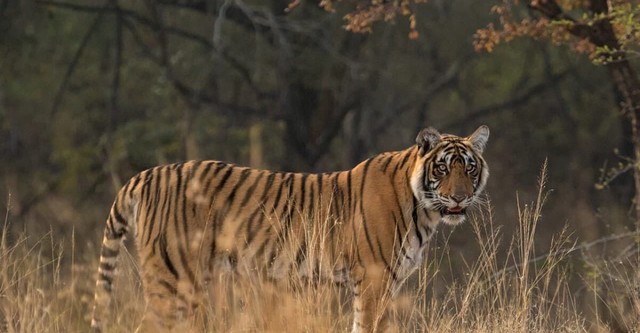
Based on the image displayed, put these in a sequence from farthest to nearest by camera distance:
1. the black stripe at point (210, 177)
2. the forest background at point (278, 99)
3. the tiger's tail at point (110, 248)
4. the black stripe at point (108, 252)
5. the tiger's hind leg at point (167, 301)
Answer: the forest background at point (278, 99) → the black stripe at point (210, 177) → the black stripe at point (108, 252) → the tiger's hind leg at point (167, 301) → the tiger's tail at point (110, 248)

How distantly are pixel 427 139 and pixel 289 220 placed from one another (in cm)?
94

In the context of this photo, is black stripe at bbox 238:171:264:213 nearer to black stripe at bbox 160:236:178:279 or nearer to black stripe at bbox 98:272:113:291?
black stripe at bbox 160:236:178:279

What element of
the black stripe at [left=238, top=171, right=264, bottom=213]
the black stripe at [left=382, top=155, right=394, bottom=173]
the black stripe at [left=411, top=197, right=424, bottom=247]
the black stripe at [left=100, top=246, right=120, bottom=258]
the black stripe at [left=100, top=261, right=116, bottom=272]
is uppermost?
the black stripe at [left=382, top=155, right=394, bottom=173]

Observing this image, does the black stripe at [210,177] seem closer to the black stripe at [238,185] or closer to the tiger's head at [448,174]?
the black stripe at [238,185]

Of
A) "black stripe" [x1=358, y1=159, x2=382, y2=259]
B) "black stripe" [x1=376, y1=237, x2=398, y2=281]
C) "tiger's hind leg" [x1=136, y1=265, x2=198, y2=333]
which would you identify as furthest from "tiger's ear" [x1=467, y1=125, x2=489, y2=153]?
"tiger's hind leg" [x1=136, y1=265, x2=198, y2=333]

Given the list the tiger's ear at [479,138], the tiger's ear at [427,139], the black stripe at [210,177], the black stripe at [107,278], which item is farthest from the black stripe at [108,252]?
the tiger's ear at [479,138]

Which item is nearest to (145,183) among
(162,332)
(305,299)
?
(162,332)

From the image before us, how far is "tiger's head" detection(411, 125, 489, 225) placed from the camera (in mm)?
7277

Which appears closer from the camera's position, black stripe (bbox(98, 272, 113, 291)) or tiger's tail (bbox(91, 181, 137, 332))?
tiger's tail (bbox(91, 181, 137, 332))

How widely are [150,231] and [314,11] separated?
9696 mm

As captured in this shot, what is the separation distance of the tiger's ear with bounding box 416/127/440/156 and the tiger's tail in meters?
1.65

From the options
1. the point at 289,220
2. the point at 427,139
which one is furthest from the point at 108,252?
the point at 427,139

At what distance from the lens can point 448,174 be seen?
7320mm

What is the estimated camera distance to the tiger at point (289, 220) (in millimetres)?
7340
